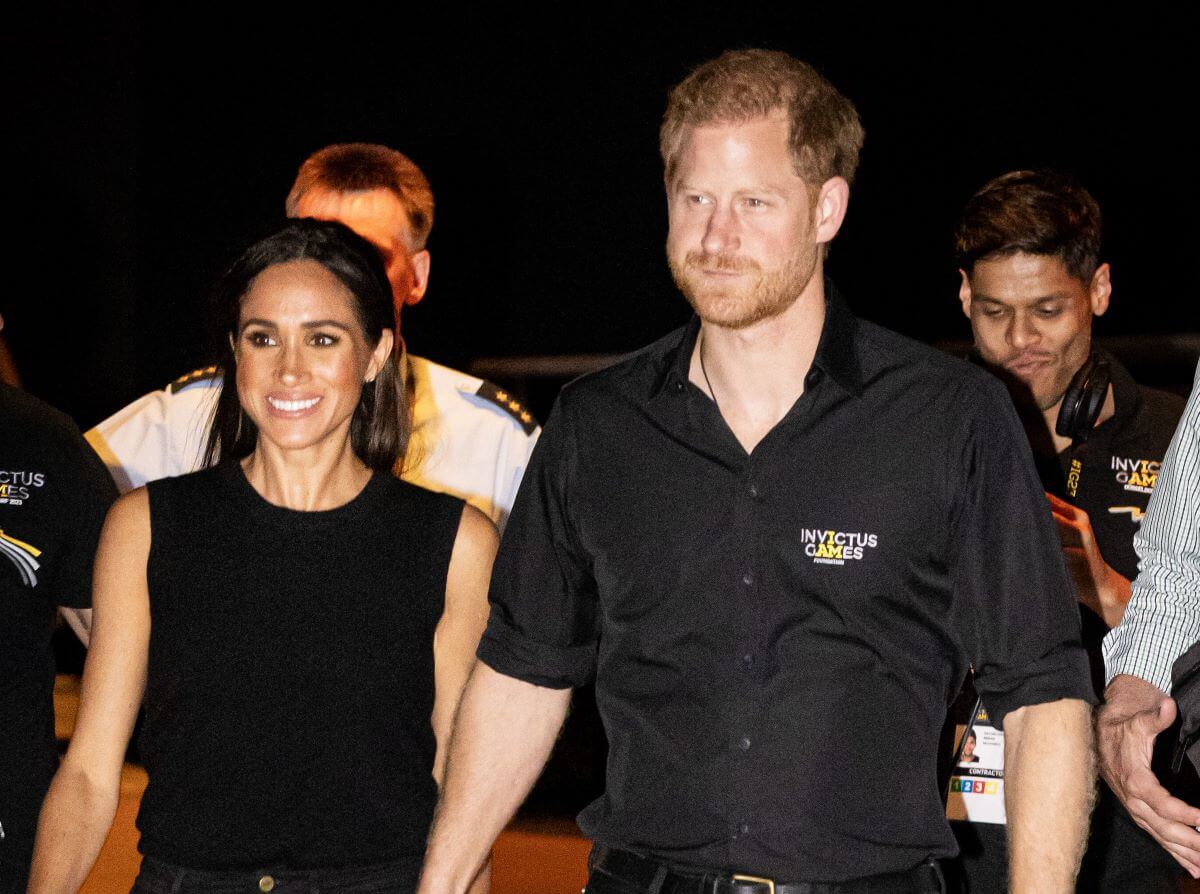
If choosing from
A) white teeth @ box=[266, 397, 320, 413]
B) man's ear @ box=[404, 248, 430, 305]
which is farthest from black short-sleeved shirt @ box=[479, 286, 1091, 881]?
man's ear @ box=[404, 248, 430, 305]

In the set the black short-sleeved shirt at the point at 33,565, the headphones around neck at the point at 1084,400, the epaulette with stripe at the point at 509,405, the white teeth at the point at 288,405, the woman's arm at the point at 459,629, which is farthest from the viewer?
the epaulette with stripe at the point at 509,405

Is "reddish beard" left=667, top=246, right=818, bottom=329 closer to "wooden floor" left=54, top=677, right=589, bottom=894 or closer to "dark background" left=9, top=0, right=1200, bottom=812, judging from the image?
"dark background" left=9, top=0, right=1200, bottom=812

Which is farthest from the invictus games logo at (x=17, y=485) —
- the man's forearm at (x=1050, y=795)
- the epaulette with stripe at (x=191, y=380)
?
the man's forearm at (x=1050, y=795)

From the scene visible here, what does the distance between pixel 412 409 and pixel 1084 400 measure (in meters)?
1.39

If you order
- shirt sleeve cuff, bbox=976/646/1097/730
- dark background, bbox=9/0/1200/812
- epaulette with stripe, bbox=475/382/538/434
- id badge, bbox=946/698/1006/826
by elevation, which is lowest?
id badge, bbox=946/698/1006/826

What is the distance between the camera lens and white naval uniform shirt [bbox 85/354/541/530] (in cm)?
332

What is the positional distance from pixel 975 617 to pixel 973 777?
92 cm

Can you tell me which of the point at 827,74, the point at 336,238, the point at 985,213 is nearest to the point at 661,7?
the point at 827,74

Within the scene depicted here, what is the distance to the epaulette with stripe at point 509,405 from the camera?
3.38 metres

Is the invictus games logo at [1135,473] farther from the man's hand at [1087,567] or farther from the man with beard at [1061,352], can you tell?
the man's hand at [1087,567]

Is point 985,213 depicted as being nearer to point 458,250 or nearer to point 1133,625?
point 1133,625

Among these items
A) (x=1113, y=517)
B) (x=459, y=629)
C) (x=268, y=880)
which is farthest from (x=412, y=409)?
(x=1113, y=517)

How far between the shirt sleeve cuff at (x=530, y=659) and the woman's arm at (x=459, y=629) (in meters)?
0.14

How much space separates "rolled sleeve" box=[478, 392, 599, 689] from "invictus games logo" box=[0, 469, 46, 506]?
3.40 ft
